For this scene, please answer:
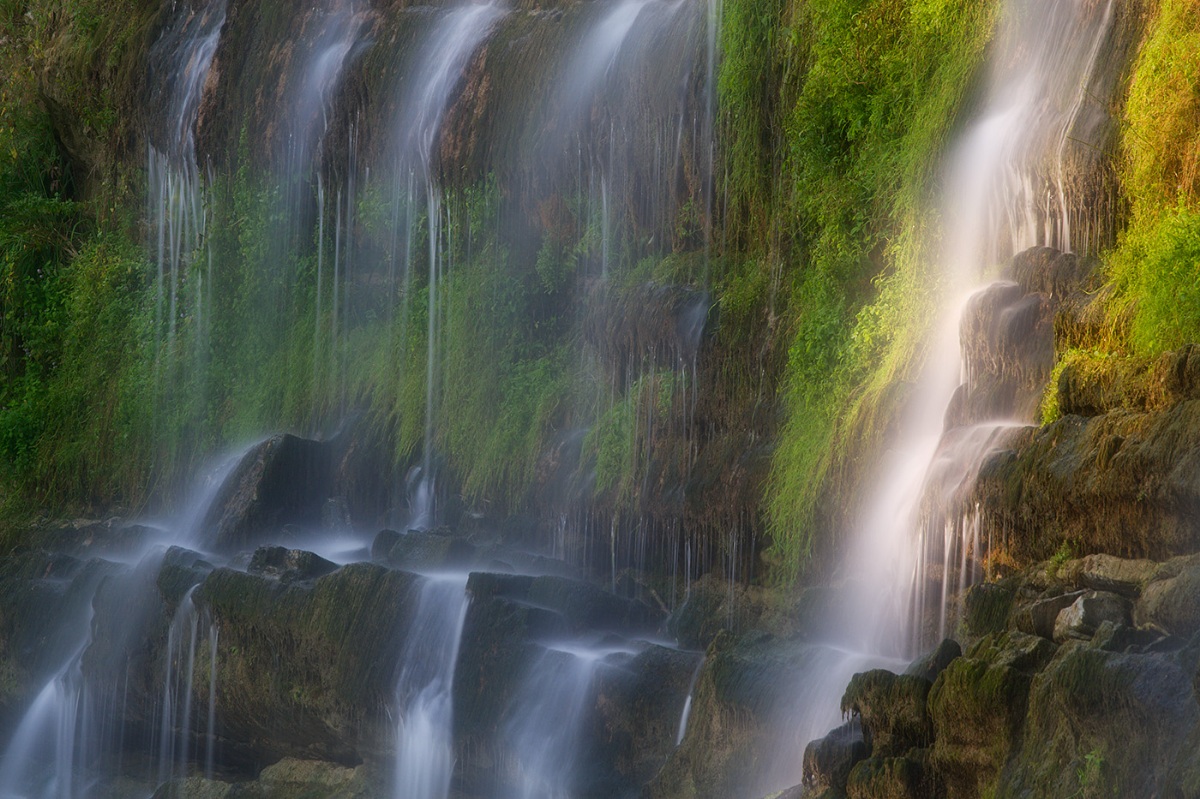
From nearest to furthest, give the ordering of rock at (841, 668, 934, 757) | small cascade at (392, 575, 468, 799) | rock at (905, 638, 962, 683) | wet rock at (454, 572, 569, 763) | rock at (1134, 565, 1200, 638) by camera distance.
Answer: rock at (1134, 565, 1200, 638), rock at (841, 668, 934, 757), rock at (905, 638, 962, 683), wet rock at (454, 572, 569, 763), small cascade at (392, 575, 468, 799)

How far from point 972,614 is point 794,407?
4560mm

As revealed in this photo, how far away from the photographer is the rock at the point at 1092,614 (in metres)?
6.87

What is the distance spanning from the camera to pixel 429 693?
12422 mm

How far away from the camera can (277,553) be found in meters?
14.2

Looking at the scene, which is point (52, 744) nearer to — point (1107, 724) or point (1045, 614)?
point (1045, 614)

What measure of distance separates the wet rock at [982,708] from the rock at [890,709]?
0.37ft

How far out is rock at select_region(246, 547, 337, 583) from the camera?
45.5 feet

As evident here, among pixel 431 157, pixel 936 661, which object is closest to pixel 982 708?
pixel 936 661

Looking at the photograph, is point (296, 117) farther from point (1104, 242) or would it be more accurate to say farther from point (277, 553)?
point (1104, 242)

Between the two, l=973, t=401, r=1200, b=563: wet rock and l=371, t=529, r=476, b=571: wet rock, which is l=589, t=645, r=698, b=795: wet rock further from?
l=371, t=529, r=476, b=571: wet rock

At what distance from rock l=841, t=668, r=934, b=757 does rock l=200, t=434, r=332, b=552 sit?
1018 cm

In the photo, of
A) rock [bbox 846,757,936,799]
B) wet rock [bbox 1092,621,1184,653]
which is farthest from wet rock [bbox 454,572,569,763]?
wet rock [bbox 1092,621,1184,653]

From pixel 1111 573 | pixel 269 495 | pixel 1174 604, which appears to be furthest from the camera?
pixel 269 495

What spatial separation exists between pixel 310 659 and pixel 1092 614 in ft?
27.0
